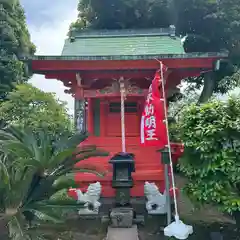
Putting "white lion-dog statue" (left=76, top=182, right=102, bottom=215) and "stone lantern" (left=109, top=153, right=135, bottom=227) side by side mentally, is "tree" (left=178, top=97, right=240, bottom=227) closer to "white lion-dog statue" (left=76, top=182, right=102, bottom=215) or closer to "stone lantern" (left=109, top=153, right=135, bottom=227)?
"stone lantern" (left=109, top=153, right=135, bottom=227)

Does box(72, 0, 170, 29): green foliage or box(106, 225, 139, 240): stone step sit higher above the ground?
box(72, 0, 170, 29): green foliage

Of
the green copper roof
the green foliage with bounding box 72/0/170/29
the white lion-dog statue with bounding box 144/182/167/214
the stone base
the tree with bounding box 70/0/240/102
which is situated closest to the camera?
the stone base

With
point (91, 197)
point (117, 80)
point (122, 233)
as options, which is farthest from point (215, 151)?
point (117, 80)

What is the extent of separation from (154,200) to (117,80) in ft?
9.41

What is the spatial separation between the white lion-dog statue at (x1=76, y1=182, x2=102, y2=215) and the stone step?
2.73 ft

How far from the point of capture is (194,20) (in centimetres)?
1570

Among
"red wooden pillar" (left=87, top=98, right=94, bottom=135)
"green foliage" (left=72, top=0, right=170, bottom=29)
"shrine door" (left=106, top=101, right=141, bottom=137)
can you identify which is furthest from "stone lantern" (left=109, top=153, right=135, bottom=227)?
"green foliage" (left=72, top=0, right=170, bottom=29)

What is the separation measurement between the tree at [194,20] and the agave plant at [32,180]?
35.8 feet

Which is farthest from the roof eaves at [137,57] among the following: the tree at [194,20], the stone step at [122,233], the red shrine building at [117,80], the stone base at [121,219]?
the tree at [194,20]

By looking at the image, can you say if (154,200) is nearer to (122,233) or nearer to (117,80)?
(122,233)

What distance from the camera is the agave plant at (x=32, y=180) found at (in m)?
4.71

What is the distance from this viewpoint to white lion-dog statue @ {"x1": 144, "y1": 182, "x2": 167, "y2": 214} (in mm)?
6523

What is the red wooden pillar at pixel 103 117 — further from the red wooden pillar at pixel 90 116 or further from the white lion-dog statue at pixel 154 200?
the white lion-dog statue at pixel 154 200

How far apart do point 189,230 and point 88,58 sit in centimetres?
397
